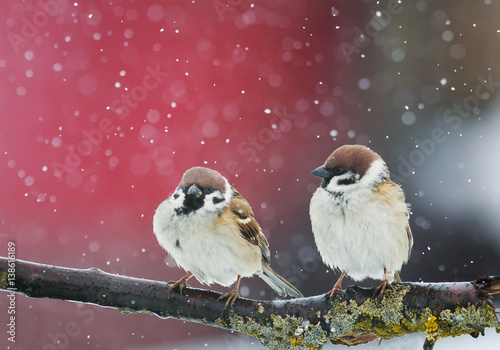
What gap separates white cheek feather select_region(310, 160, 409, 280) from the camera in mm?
716

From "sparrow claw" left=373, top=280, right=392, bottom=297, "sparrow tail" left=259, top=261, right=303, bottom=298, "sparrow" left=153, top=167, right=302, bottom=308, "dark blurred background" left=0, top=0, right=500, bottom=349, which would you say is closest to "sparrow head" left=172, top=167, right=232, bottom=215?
"sparrow" left=153, top=167, right=302, bottom=308

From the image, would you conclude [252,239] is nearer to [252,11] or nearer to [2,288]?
[2,288]

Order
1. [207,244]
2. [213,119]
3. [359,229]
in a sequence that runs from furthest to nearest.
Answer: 1. [213,119]
2. [207,244]
3. [359,229]

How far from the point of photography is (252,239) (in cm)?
87

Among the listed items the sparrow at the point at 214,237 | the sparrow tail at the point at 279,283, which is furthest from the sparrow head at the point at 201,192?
the sparrow tail at the point at 279,283

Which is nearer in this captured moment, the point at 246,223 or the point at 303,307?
the point at 303,307

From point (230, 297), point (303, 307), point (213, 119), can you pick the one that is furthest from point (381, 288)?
point (213, 119)

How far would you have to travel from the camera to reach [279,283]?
771 mm

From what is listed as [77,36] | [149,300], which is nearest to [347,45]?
[77,36]

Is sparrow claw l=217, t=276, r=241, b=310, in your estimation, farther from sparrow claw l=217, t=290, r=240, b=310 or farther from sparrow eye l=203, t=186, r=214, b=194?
sparrow eye l=203, t=186, r=214, b=194

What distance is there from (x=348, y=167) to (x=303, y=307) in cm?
19

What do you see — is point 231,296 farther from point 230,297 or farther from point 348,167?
point 348,167

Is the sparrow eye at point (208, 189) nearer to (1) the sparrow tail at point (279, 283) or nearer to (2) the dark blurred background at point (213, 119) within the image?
(1) the sparrow tail at point (279, 283)

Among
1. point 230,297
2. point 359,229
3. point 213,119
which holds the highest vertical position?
point 213,119
